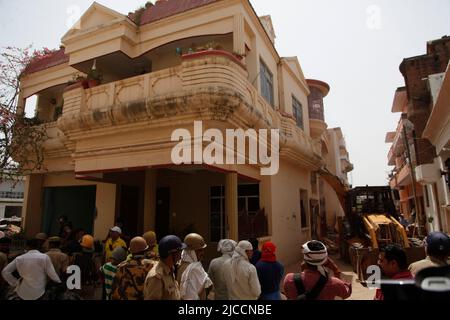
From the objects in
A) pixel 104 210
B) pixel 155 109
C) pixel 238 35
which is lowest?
pixel 104 210

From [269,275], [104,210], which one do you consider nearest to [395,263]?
[269,275]

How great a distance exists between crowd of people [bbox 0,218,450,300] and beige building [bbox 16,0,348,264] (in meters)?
3.37

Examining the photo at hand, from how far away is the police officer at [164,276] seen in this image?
8.90 feet

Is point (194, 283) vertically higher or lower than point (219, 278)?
higher

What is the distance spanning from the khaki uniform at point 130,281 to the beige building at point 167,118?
397 cm

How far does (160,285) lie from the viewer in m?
2.74

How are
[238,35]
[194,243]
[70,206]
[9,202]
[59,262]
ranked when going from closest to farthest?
[194,243]
[59,262]
[238,35]
[70,206]
[9,202]

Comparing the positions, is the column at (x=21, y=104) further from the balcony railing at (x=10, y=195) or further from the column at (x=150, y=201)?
the balcony railing at (x=10, y=195)

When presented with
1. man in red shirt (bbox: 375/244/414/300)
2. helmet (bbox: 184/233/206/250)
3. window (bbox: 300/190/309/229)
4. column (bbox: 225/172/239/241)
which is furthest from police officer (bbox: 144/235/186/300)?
window (bbox: 300/190/309/229)

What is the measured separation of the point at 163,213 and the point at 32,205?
5.56 meters

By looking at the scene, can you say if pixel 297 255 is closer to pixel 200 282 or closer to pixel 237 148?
pixel 237 148

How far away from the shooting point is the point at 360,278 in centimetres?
835

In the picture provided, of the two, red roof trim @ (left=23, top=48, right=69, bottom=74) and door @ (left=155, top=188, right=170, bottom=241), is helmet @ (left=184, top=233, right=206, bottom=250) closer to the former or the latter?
door @ (left=155, top=188, right=170, bottom=241)

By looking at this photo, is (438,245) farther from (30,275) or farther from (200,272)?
(30,275)
